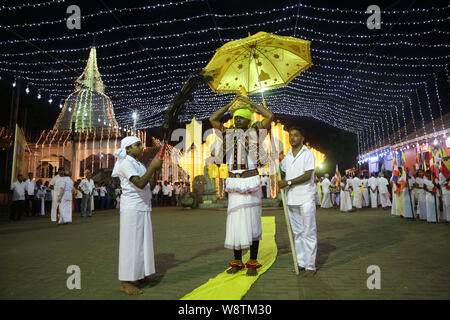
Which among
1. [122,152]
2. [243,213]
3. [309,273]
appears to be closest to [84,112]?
[122,152]

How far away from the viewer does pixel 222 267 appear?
4137 millimetres

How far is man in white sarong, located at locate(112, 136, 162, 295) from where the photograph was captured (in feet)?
10.4

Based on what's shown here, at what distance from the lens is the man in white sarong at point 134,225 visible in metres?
3.18

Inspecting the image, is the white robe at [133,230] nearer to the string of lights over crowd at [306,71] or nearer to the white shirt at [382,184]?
the string of lights over crowd at [306,71]

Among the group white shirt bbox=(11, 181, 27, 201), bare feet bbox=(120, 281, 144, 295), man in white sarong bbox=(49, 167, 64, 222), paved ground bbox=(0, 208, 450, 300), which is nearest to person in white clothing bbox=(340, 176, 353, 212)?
paved ground bbox=(0, 208, 450, 300)

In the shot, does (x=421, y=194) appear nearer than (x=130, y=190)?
No

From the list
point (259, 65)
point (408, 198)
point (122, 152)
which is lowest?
point (408, 198)

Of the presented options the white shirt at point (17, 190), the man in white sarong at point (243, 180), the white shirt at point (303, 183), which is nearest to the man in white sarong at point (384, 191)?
the white shirt at point (303, 183)

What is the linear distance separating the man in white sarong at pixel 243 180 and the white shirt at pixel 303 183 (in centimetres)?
50

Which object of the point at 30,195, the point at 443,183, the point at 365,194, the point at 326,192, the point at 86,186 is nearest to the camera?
the point at 443,183

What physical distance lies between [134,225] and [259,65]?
3.50m

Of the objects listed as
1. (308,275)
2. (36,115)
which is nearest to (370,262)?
(308,275)

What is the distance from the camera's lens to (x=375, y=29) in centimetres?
956

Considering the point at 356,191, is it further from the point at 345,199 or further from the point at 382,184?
the point at 345,199
